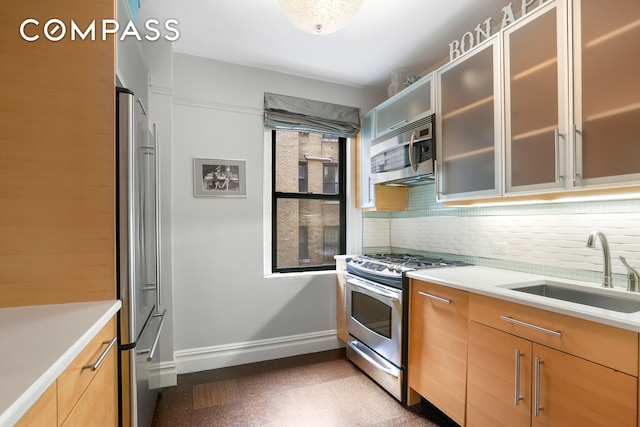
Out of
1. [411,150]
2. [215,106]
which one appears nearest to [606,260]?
[411,150]

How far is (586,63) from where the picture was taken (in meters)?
1.35

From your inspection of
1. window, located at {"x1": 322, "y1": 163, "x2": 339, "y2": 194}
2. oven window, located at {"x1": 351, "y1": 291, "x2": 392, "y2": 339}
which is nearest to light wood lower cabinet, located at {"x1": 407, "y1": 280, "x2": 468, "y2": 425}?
oven window, located at {"x1": 351, "y1": 291, "x2": 392, "y2": 339}

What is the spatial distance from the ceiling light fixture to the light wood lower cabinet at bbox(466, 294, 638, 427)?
1.63 metres

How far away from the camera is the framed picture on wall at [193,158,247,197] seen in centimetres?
251

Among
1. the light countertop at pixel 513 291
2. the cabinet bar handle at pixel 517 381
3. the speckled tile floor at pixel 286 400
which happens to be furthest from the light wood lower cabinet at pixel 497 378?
the speckled tile floor at pixel 286 400

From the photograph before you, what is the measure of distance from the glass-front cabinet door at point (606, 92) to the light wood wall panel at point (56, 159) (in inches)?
80.4

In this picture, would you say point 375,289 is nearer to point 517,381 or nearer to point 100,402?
point 517,381

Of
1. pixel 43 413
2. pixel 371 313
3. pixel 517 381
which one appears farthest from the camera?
pixel 371 313

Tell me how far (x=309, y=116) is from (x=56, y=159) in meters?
2.02

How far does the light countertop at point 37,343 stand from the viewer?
64cm

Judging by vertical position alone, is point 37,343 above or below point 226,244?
below

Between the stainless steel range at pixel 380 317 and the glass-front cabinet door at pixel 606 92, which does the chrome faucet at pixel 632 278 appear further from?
the stainless steel range at pixel 380 317

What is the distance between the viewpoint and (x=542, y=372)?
4.18ft

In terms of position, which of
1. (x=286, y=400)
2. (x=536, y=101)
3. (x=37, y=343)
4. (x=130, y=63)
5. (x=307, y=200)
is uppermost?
(x=130, y=63)
